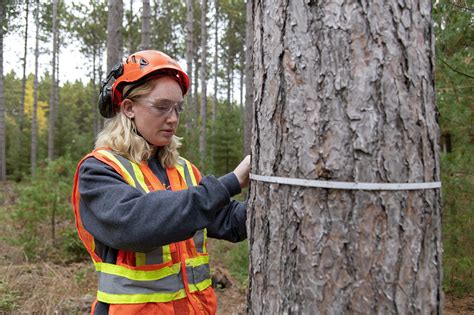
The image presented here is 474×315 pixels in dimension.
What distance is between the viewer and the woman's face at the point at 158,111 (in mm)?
1854

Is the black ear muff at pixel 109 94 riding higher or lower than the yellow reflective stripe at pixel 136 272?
higher

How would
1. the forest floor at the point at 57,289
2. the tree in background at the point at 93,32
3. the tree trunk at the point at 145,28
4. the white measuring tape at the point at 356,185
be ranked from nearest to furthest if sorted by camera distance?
the white measuring tape at the point at 356,185
the forest floor at the point at 57,289
the tree trunk at the point at 145,28
the tree in background at the point at 93,32

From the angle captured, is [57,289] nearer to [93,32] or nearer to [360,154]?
[360,154]

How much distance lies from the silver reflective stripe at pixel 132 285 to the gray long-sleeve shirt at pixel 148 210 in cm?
16

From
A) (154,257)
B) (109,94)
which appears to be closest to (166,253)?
(154,257)

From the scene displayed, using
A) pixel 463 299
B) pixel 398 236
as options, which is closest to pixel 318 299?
pixel 398 236

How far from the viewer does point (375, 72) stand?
1.14 metres

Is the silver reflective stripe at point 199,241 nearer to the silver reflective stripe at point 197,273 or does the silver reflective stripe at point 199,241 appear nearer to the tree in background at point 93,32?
the silver reflective stripe at point 197,273

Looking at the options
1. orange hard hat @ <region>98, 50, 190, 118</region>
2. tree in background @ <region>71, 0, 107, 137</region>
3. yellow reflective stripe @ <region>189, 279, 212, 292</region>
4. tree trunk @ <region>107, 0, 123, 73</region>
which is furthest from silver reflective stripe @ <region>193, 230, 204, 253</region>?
tree in background @ <region>71, 0, 107, 137</region>

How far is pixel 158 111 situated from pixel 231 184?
1.70 feet

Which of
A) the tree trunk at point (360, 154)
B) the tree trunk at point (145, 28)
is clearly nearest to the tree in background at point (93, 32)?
the tree trunk at point (145, 28)

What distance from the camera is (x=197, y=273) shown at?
186cm

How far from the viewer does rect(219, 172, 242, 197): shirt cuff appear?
5.11ft

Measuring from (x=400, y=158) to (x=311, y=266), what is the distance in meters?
0.38
